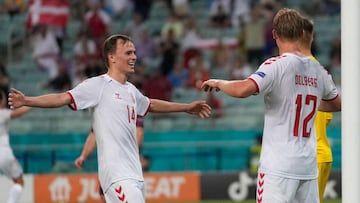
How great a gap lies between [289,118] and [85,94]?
75.4 inches

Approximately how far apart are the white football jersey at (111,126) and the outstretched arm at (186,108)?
0.44 metres

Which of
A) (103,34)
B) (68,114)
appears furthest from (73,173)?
(103,34)

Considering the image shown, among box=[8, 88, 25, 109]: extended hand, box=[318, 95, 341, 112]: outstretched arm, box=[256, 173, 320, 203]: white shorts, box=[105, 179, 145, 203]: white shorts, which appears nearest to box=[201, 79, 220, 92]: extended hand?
box=[256, 173, 320, 203]: white shorts

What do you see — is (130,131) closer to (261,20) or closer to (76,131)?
(76,131)

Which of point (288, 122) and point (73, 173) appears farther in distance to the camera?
point (73, 173)

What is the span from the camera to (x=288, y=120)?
7.93m

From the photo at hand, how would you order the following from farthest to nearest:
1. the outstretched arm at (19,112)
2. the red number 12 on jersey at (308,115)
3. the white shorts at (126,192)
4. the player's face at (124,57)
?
the outstretched arm at (19,112) → the player's face at (124,57) → the white shorts at (126,192) → the red number 12 on jersey at (308,115)

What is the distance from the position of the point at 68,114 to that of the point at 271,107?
14.1 m

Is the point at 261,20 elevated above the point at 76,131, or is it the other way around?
the point at 261,20

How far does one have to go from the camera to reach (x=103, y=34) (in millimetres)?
23062

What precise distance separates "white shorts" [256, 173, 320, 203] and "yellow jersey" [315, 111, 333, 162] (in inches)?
61.7

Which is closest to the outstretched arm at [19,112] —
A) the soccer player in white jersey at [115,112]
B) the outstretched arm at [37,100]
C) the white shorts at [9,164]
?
the white shorts at [9,164]

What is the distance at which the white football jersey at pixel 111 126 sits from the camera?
8984mm

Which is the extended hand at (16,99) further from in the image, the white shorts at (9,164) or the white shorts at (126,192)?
the white shorts at (9,164)
